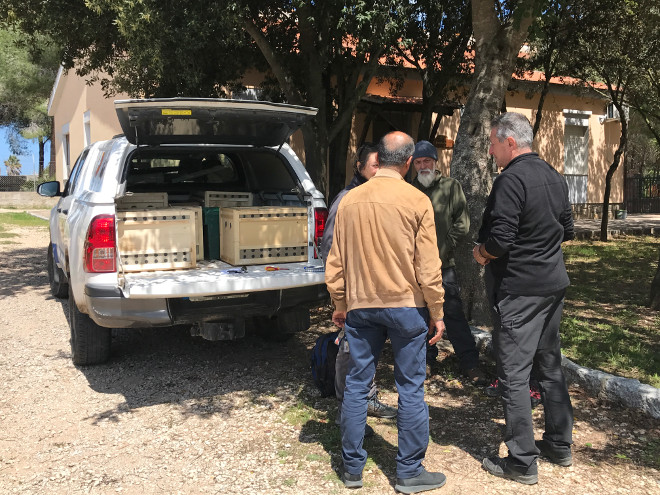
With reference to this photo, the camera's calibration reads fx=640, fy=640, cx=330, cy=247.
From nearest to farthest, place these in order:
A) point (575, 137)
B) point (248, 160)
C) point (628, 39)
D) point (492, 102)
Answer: point (492, 102), point (248, 160), point (628, 39), point (575, 137)

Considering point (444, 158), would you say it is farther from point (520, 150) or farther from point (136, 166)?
point (520, 150)

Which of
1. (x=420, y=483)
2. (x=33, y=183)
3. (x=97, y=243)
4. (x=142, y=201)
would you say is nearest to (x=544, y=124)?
(x=142, y=201)

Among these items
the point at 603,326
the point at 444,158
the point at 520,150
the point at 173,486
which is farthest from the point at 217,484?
the point at 444,158

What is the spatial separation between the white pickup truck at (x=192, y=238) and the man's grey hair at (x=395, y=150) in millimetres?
1611

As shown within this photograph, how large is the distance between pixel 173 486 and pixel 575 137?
64.2 ft

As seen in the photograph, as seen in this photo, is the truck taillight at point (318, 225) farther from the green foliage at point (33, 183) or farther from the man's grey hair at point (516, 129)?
the green foliage at point (33, 183)

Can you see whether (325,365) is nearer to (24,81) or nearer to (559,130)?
(559,130)

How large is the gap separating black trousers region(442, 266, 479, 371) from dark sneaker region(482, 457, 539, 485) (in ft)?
4.77

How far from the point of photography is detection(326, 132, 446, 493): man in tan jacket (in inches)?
130

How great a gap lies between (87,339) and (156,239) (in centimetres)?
112

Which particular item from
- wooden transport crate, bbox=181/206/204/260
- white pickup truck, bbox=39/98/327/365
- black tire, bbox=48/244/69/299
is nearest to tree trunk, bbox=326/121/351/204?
black tire, bbox=48/244/69/299

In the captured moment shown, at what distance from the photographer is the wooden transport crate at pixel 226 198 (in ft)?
19.5

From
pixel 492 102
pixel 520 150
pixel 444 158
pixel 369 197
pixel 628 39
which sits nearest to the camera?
pixel 369 197

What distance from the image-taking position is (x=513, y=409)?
3494 millimetres
